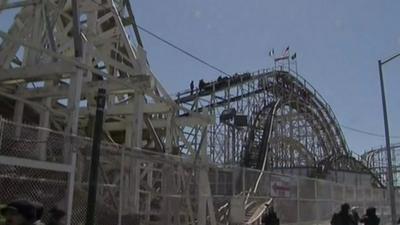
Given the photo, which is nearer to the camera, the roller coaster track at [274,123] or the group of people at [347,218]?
the group of people at [347,218]

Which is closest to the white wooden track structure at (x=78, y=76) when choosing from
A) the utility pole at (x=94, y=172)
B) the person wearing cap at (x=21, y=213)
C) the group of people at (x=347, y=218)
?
the utility pole at (x=94, y=172)

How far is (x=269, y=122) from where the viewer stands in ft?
119

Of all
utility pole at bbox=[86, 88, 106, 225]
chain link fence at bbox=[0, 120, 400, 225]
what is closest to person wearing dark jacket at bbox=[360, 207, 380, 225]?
chain link fence at bbox=[0, 120, 400, 225]

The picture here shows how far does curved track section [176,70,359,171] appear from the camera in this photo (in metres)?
35.6

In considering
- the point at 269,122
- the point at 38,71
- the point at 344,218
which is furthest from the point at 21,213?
the point at 269,122

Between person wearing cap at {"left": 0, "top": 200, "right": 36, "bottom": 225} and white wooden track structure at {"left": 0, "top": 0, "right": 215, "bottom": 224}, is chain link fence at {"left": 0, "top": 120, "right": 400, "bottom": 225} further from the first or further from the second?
person wearing cap at {"left": 0, "top": 200, "right": 36, "bottom": 225}

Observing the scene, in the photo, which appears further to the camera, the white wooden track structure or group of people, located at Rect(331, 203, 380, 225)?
the white wooden track structure

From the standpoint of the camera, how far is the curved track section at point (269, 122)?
35594 mm

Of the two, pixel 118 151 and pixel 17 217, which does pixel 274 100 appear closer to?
pixel 118 151

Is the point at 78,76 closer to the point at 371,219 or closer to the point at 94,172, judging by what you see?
the point at 94,172

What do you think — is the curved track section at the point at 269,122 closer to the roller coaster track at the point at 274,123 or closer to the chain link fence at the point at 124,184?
the roller coaster track at the point at 274,123

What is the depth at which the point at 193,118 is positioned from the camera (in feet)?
65.8

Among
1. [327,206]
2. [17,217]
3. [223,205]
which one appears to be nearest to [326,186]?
[327,206]

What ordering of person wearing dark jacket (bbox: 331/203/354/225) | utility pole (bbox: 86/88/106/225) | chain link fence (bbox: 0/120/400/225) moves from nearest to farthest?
utility pole (bbox: 86/88/106/225) → chain link fence (bbox: 0/120/400/225) → person wearing dark jacket (bbox: 331/203/354/225)
